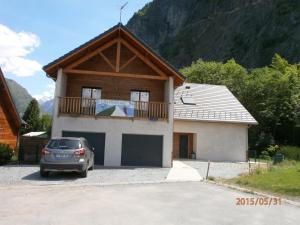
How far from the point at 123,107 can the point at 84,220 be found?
1463 centimetres

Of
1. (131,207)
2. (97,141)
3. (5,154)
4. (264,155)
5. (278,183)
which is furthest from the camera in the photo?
(264,155)

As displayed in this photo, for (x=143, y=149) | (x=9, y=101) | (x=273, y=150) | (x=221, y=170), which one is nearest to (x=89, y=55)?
(x=143, y=149)

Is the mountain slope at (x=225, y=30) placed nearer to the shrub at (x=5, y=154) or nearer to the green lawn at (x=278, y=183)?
the green lawn at (x=278, y=183)

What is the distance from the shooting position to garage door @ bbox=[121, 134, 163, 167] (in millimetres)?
22625

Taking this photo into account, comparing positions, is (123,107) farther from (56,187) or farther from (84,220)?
(84,220)

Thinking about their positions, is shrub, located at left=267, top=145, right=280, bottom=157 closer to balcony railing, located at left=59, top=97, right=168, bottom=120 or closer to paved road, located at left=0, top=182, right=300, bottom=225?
balcony railing, located at left=59, top=97, right=168, bottom=120

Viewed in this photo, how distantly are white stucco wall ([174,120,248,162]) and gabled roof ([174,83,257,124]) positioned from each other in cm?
51

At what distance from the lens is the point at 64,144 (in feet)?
51.5

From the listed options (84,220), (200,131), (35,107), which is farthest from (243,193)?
(35,107)

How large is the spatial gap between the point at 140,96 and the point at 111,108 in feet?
10.7

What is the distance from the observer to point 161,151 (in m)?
22.7

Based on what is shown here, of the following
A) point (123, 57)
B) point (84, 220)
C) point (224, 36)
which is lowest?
point (84, 220)

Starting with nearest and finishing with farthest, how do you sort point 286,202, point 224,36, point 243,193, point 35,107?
1. point 286,202
2. point 243,193
3. point 35,107
4. point 224,36

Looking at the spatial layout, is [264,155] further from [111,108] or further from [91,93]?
[111,108]
